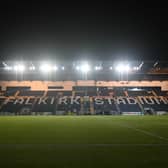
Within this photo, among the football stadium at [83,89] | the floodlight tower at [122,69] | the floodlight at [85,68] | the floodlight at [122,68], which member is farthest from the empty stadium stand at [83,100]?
the floodlight at [85,68]

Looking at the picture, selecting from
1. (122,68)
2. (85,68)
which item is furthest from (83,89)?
(122,68)

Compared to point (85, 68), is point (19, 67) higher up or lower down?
higher up

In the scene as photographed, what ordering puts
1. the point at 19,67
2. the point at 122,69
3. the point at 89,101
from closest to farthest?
1. the point at 89,101
2. the point at 19,67
3. the point at 122,69

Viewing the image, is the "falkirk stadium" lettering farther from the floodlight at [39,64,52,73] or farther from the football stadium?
the floodlight at [39,64,52,73]

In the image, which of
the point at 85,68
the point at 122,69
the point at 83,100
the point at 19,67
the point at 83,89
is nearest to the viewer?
the point at 83,100

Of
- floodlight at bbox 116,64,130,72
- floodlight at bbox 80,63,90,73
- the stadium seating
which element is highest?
floodlight at bbox 80,63,90,73

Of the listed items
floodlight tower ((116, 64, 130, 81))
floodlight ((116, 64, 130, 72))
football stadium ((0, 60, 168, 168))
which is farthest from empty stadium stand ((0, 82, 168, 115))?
floodlight ((116, 64, 130, 72))

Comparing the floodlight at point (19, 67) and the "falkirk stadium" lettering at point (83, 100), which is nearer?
the "falkirk stadium" lettering at point (83, 100)

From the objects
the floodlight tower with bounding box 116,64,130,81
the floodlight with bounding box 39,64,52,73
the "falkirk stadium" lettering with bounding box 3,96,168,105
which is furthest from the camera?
the floodlight with bounding box 39,64,52,73

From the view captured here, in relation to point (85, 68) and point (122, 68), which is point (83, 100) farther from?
point (122, 68)

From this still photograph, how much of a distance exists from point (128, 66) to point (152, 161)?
Result: 4532 centimetres

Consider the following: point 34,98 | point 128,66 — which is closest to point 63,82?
point 34,98

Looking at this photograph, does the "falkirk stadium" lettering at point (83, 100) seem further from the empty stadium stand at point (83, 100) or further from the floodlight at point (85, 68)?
the floodlight at point (85, 68)

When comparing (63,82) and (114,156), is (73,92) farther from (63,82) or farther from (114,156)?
(114,156)
